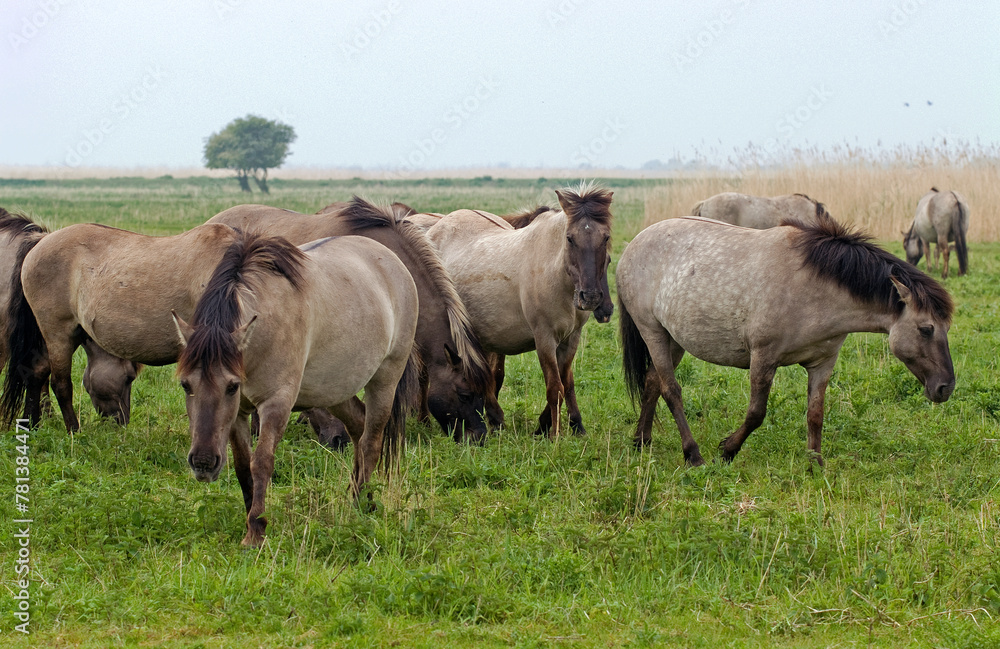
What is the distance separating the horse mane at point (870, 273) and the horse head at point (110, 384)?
219 inches

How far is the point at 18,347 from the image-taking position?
760 cm

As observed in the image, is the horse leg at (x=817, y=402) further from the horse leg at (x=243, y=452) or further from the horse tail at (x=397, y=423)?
the horse leg at (x=243, y=452)

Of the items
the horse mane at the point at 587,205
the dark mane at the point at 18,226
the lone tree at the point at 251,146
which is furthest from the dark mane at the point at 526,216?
the lone tree at the point at 251,146

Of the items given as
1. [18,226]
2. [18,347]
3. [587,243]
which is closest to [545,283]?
[587,243]

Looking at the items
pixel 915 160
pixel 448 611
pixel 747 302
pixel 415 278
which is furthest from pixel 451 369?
pixel 915 160

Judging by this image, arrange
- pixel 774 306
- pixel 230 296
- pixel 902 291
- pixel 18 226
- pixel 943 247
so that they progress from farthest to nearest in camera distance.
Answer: pixel 943 247 < pixel 18 226 < pixel 774 306 < pixel 902 291 < pixel 230 296

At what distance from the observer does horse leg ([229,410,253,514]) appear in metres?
5.00

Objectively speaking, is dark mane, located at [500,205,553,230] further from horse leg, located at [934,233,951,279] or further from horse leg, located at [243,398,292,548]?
horse leg, located at [934,233,951,279]

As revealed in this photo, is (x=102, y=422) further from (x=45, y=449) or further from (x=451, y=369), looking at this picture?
(x=451, y=369)

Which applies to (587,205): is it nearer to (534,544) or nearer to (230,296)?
(534,544)

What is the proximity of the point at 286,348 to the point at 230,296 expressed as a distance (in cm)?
40

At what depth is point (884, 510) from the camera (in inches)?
208

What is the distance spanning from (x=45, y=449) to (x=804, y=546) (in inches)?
215

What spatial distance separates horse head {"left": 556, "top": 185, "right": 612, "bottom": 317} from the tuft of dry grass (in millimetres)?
15859
